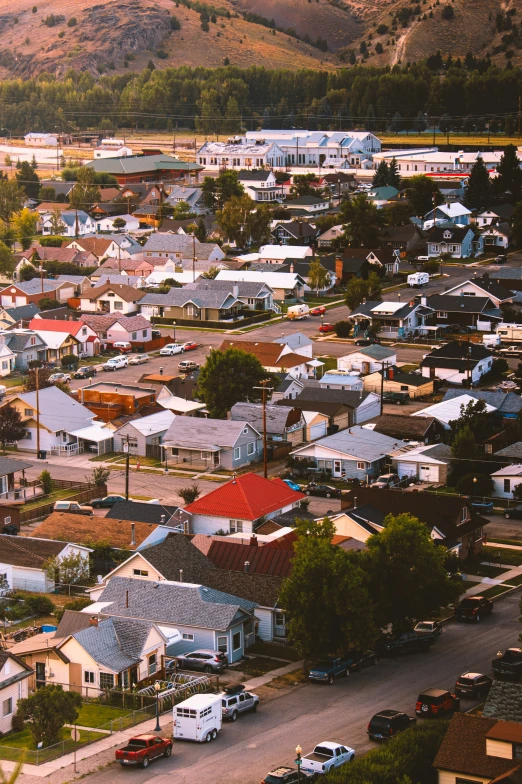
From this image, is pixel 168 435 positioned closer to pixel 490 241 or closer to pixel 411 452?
pixel 411 452

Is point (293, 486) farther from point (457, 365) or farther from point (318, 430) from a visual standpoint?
point (457, 365)

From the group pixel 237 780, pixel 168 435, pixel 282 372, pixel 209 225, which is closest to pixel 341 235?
pixel 209 225

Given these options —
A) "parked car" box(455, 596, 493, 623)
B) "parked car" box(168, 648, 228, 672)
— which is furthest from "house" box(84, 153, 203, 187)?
"parked car" box(168, 648, 228, 672)

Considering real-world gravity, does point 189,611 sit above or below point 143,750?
above

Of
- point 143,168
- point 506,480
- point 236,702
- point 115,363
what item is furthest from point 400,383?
point 143,168

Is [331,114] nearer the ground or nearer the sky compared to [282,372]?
nearer the sky
